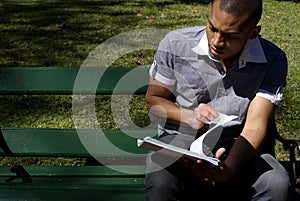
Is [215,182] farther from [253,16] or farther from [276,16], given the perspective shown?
[276,16]

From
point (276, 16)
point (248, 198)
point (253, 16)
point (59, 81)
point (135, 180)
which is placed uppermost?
point (253, 16)

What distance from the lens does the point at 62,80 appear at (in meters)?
3.48

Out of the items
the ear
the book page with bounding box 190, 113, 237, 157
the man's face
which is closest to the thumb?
the book page with bounding box 190, 113, 237, 157

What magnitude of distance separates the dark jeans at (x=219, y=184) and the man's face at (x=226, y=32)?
0.52 m

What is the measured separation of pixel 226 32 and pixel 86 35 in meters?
4.88

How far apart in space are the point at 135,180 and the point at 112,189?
0.23 meters

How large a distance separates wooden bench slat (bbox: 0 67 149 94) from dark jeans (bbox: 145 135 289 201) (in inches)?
25.2

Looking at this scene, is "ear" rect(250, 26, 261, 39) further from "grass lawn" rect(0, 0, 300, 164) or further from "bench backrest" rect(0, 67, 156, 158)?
"grass lawn" rect(0, 0, 300, 164)

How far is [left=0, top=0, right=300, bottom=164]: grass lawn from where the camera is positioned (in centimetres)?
518

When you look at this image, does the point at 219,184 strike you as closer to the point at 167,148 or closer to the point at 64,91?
the point at 167,148

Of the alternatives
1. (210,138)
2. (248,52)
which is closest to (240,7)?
(248,52)

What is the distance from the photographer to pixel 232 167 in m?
2.86

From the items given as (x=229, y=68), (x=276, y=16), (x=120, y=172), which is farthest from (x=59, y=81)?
(x=276, y=16)

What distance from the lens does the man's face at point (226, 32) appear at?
9.35 ft
